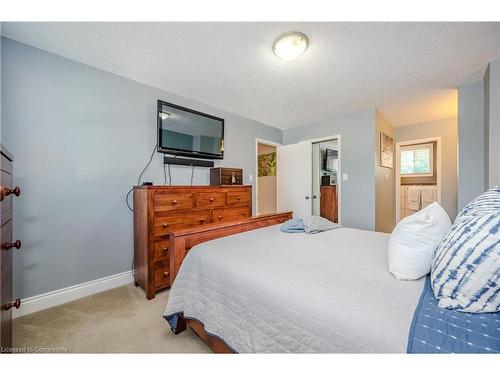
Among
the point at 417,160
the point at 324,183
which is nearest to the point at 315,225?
the point at 324,183

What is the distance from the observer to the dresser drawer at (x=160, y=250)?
1997 mm

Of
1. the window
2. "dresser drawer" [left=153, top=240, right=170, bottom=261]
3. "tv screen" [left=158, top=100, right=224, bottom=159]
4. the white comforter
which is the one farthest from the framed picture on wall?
"dresser drawer" [left=153, top=240, right=170, bottom=261]

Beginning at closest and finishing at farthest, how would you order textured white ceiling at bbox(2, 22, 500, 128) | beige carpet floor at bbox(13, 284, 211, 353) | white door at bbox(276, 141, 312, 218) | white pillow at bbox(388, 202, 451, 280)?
white pillow at bbox(388, 202, 451, 280) → beige carpet floor at bbox(13, 284, 211, 353) → textured white ceiling at bbox(2, 22, 500, 128) → white door at bbox(276, 141, 312, 218)

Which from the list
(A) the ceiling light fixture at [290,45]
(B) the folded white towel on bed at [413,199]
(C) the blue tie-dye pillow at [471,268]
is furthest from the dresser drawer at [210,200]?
(B) the folded white towel on bed at [413,199]

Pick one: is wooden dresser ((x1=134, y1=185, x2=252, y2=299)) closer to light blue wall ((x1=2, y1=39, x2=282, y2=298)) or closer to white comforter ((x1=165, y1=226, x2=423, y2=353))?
light blue wall ((x1=2, y1=39, x2=282, y2=298))

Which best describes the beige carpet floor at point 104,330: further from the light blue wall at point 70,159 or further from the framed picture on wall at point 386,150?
the framed picture on wall at point 386,150

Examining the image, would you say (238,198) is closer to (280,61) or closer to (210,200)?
(210,200)

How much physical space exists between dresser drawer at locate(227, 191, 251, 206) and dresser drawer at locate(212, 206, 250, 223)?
69 millimetres

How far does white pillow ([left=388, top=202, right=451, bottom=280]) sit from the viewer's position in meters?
0.89

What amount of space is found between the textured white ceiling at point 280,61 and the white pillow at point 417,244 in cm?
150
